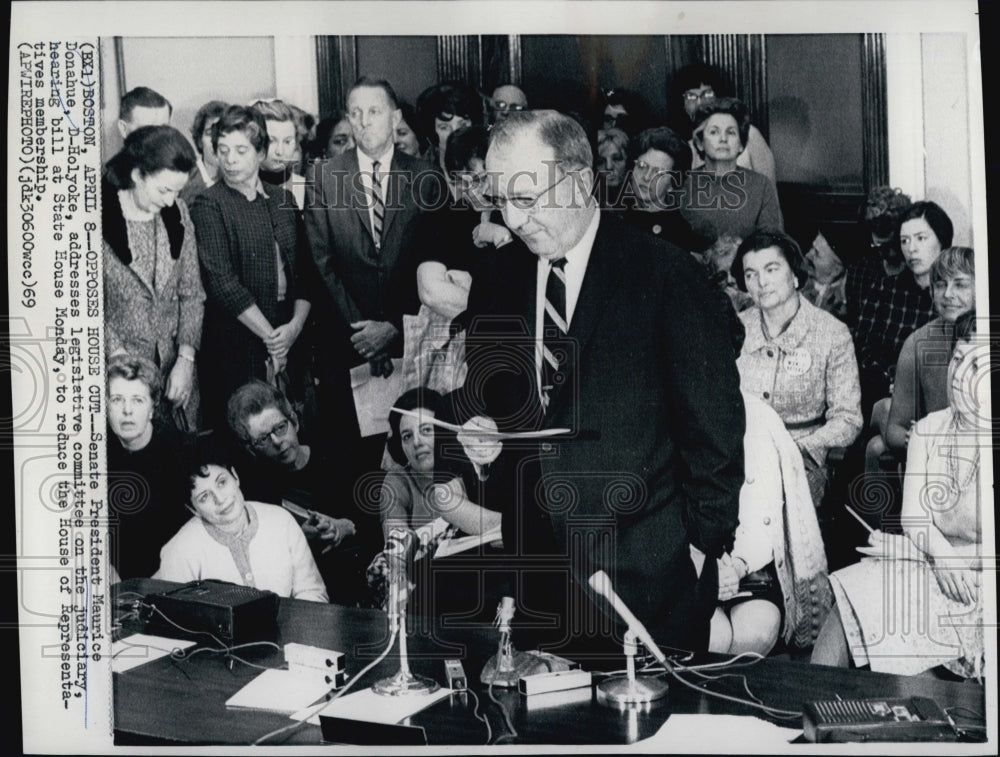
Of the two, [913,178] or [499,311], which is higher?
[913,178]

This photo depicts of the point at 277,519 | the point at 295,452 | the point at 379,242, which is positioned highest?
the point at 379,242

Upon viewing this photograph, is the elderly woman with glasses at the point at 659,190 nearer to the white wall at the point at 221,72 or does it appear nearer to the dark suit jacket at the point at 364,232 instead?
the dark suit jacket at the point at 364,232

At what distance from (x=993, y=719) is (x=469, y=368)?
1.55 m

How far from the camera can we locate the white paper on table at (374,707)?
91.9 inches

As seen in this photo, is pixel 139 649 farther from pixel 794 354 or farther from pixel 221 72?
pixel 794 354

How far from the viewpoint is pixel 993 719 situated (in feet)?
8.27

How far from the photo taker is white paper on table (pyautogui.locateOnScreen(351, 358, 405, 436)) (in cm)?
255

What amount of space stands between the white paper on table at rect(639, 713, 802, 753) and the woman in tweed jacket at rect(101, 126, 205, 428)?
4.51ft

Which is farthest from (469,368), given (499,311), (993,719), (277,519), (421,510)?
(993,719)

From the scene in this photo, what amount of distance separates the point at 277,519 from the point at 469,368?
0.61 m

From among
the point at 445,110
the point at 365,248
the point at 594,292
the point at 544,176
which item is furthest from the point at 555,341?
the point at 445,110

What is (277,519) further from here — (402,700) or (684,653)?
(684,653)

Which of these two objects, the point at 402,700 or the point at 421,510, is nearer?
the point at 402,700

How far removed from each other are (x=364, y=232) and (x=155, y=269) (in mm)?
529
